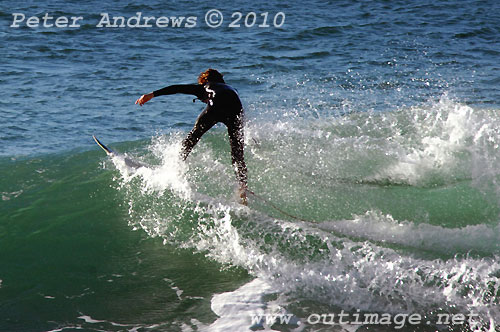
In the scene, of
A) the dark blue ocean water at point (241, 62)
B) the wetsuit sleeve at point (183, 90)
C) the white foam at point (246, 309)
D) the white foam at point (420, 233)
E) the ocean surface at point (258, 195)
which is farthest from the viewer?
the dark blue ocean water at point (241, 62)

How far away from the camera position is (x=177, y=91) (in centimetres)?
725

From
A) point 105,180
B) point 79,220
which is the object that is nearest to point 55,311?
point 79,220

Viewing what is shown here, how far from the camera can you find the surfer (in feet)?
24.0

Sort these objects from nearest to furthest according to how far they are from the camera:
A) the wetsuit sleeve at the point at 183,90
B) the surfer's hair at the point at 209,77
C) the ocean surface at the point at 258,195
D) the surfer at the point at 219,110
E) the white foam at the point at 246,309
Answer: the white foam at the point at 246,309 < the ocean surface at the point at 258,195 < the wetsuit sleeve at the point at 183,90 < the surfer at the point at 219,110 < the surfer's hair at the point at 209,77

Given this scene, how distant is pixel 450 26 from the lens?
62.7 ft

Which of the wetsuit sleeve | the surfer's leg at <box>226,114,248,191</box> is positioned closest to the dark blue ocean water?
the wetsuit sleeve

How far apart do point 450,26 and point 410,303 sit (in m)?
15.5

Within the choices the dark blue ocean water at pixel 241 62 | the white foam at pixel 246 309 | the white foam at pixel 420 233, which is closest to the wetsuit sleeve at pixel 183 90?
the white foam at pixel 420 233

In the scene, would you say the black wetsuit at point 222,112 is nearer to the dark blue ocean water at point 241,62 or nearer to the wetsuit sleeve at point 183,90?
the wetsuit sleeve at point 183,90

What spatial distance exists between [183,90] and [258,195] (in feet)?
5.35

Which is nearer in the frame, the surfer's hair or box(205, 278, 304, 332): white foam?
box(205, 278, 304, 332): white foam

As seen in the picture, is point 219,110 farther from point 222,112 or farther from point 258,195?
point 258,195

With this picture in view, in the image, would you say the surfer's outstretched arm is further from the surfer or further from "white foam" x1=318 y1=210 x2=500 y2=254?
"white foam" x1=318 y1=210 x2=500 y2=254

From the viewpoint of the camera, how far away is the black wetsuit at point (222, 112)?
7336 millimetres
